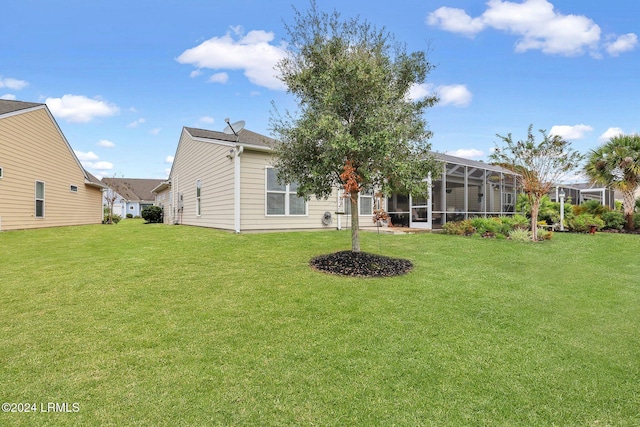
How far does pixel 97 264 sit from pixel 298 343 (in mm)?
5198

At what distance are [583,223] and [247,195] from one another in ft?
44.5

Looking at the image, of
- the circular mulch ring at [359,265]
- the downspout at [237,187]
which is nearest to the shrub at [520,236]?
the circular mulch ring at [359,265]

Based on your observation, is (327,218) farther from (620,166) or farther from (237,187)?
(620,166)

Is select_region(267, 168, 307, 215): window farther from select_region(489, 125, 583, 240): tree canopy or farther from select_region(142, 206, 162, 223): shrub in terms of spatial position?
select_region(142, 206, 162, 223): shrub

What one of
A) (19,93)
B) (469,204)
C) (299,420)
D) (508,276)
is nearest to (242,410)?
(299,420)

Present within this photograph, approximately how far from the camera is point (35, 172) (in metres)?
13.8

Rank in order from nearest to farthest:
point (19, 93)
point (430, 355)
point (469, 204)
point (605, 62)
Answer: point (430, 355), point (605, 62), point (469, 204), point (19, 93)

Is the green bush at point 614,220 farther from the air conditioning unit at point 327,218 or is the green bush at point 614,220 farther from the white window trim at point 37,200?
the white window trim at point 37,200

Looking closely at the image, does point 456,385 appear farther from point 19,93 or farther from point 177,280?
point 19,93

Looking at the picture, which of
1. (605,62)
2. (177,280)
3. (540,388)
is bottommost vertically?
(540,388)

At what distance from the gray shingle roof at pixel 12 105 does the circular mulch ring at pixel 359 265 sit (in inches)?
549

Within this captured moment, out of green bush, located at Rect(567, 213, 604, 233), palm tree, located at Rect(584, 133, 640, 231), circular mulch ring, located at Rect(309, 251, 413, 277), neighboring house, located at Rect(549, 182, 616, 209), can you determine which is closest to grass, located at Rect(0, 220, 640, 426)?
circular mulch ring, located at Rect(309, 251, 413, 277)

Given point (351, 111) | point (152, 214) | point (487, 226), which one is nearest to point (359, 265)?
point (351, 111)

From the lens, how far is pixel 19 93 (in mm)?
17875
